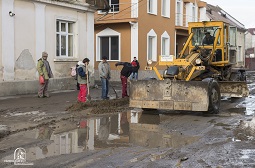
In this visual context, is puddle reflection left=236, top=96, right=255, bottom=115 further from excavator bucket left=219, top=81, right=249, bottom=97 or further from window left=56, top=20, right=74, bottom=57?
window left=56, top=20, right=74, bottom=57

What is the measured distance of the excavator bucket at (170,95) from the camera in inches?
423

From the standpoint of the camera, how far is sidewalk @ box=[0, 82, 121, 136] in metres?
9.93

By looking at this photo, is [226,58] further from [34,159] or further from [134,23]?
[134,23]

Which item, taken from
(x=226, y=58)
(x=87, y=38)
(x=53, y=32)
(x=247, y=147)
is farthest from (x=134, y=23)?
(x=247, y=147)

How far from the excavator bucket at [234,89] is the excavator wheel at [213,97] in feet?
6.28

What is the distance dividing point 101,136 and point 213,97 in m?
4.30

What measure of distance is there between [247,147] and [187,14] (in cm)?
2725

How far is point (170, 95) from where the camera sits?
11016 mm

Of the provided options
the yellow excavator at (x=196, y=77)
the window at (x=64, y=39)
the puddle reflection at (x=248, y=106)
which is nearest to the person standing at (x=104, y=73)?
the yellow excavator at (x=196, y=77)

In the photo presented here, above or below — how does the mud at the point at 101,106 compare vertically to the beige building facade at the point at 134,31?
below

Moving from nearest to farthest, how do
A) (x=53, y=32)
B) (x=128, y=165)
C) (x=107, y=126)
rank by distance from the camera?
1. (x=128, y=165)
2. (x=107, y=126)
3. (x=53, y=32)

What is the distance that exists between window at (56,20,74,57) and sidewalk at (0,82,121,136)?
8.19ft

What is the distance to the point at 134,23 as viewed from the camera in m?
25.2

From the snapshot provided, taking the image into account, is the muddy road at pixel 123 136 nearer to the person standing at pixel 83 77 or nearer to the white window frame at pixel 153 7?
the person standing at pixel 83 77
